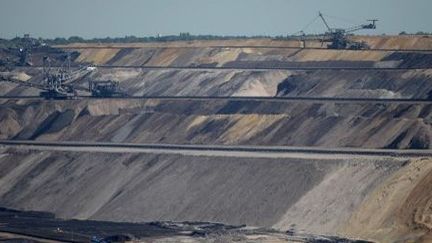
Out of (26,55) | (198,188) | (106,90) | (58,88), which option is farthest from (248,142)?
(26,55)

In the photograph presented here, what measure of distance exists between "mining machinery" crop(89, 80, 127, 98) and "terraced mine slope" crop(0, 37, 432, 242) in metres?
2.23

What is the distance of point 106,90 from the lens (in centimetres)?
11288

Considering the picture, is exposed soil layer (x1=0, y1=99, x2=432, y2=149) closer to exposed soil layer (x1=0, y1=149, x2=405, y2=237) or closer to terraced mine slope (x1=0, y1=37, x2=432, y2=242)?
terraced mine slope (x1=0, y1=37, x2=432, y2=242)

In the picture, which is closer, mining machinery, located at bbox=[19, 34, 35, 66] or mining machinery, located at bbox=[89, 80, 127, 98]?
mining machinery, located at bbox=[89, 80, 127, 98]

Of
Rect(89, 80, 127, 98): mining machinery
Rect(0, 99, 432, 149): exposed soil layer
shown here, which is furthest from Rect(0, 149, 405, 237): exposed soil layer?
Rect(89, 80, 127, 98): mining machinery

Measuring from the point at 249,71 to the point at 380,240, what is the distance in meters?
60.8

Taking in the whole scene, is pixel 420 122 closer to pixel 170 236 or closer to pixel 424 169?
pixel 424 169

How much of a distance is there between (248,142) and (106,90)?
32.3m

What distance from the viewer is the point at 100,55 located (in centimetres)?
14612

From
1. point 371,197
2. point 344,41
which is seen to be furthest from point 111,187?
point 344,41

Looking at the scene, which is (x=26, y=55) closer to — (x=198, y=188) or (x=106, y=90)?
(x=106, y=90)

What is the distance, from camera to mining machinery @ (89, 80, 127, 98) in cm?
11250

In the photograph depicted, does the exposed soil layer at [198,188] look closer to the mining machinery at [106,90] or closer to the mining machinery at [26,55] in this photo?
the mining machinery at [106,90]

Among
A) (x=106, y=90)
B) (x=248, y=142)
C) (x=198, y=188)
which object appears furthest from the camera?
(x=106, y=90)
